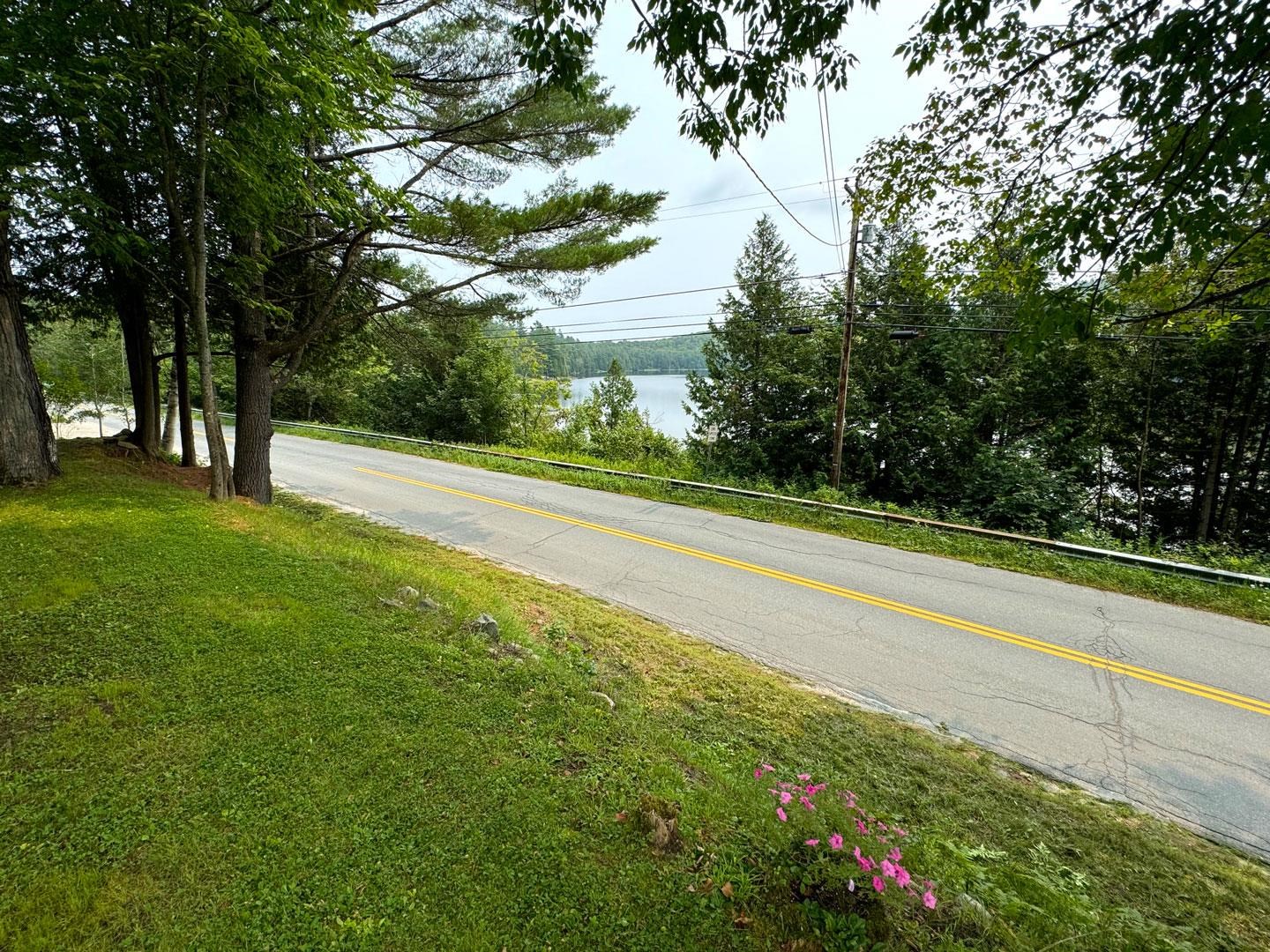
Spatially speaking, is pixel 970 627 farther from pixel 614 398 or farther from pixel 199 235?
pixel 614 398

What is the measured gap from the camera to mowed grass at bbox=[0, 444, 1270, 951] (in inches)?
67.5

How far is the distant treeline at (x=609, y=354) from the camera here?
21.5 meters

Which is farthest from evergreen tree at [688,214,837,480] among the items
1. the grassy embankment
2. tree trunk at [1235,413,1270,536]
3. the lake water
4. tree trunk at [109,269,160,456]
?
the lake water

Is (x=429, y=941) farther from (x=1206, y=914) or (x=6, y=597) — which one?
(x=6, y=597)

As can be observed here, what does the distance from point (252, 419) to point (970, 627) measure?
1107cm

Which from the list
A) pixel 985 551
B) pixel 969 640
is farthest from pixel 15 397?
pixel 985 551

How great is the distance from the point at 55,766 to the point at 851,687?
5220mm

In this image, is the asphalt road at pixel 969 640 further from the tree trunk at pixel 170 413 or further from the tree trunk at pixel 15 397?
the tree trunk at pixel 170 413

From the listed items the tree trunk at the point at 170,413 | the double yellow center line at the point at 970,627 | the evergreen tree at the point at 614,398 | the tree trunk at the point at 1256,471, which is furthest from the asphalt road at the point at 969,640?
the evergreen tree at the point at 614,398

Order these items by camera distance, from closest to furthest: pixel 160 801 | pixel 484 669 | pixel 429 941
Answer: pixel 429 941 < pixel 160 801 < pixel 484 669

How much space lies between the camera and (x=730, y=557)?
7.91 metres

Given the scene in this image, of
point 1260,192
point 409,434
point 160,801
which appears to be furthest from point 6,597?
point 409,434

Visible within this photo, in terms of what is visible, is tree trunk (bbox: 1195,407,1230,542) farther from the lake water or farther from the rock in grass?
the lake water

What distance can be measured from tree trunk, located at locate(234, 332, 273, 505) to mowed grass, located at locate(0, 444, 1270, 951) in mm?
3916
